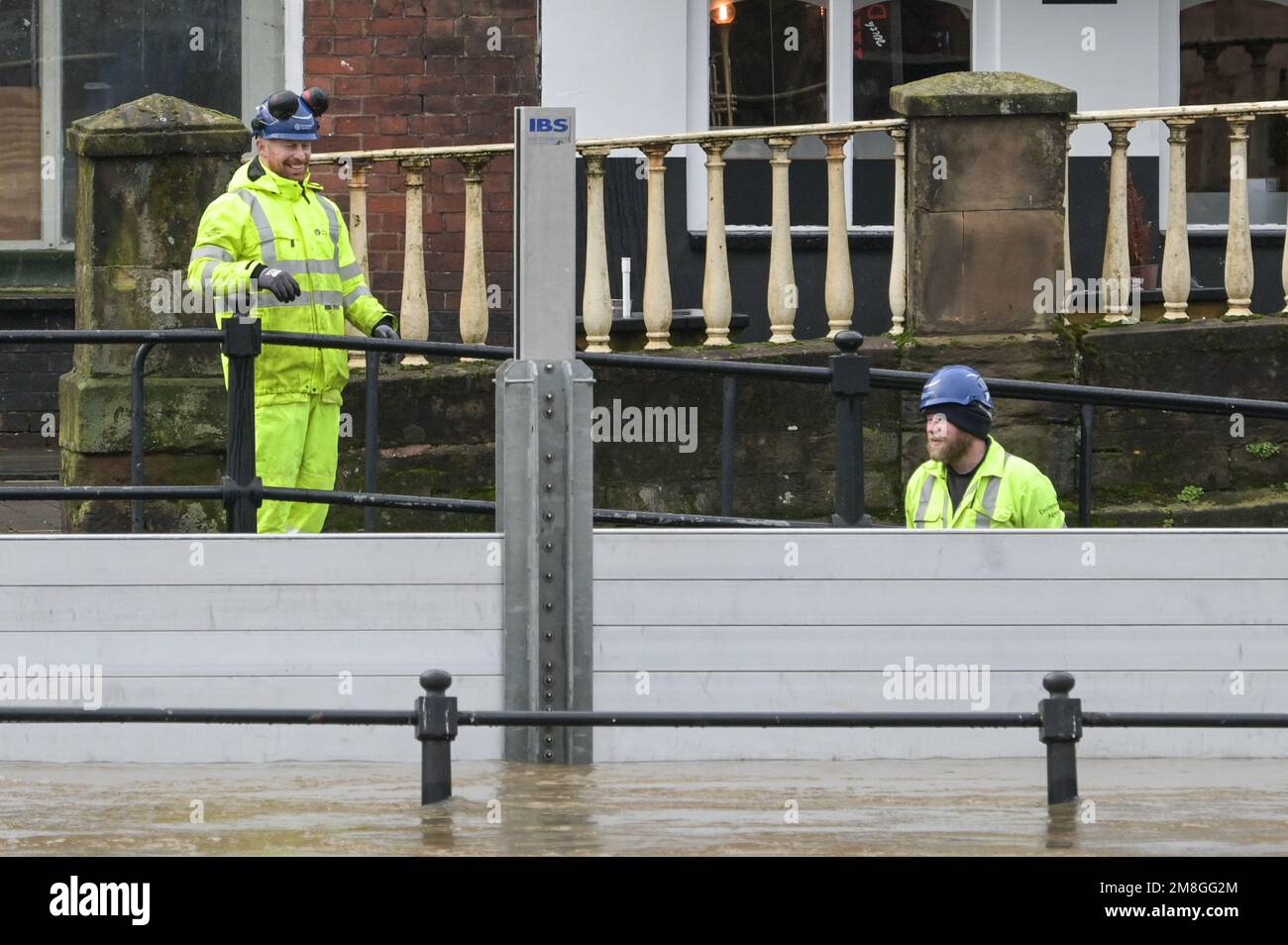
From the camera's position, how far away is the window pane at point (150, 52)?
1322 cm

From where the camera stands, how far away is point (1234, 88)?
13102 mm

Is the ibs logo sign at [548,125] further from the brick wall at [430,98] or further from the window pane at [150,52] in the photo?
the window pane at [150,52]

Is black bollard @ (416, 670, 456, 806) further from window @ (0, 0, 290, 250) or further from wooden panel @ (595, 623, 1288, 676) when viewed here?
window @ (0, 0, 290, 250)

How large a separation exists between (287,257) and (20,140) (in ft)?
16.3

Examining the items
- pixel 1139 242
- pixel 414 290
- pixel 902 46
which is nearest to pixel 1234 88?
pixel 1139 242

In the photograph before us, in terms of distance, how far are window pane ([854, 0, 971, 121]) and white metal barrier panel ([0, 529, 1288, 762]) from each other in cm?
580

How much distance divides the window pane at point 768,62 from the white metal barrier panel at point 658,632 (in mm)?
5702

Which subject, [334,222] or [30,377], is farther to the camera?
[30,377]

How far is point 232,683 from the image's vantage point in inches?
300

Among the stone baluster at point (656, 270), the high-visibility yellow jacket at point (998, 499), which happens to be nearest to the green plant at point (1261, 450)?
the stone baluster at point (656, 270)

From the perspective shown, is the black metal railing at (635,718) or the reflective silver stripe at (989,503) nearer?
the black metal railing at (635,718)

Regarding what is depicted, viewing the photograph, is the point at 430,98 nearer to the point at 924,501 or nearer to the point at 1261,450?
the point at 1261,450

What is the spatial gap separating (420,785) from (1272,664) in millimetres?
2791

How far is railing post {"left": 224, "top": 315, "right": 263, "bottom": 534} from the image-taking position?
27.2 feet
